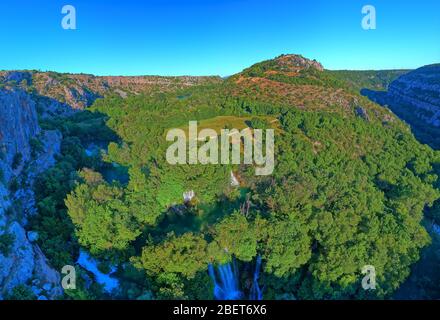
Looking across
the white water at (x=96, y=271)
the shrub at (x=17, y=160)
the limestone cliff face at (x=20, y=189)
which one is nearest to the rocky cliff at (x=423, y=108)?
the white water at (x=96, y=271)

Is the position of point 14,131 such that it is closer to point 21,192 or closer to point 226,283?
point 21,192

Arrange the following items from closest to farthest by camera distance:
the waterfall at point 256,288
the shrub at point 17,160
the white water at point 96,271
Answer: the white water at point 96,271
the waterfall at point 256,288
the shrub at point 17,160

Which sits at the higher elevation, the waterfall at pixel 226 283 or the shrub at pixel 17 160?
the shrub at pixel 17 160

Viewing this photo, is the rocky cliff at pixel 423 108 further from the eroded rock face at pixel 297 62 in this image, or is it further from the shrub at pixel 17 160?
the shrub at pixel 17 160

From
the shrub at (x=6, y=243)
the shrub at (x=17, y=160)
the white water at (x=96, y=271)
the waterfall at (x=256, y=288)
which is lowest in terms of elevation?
the waterfall at (x=256, y=288)

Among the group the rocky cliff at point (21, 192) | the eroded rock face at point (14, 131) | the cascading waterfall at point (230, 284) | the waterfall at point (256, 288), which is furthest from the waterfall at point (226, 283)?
the eroded rock face at point (14, 131)

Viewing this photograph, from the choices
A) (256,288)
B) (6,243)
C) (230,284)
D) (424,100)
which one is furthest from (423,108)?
(6,243)

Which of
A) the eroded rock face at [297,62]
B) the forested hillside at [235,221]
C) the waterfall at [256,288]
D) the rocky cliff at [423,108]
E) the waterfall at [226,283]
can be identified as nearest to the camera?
the forested hillside at [235,221]

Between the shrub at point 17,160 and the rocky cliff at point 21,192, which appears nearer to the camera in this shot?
the rocky cliff at point 21,192
